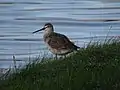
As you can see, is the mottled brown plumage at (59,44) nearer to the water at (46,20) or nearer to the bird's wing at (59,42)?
the bird's wing at (59,42)

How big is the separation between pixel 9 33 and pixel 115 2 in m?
9.26

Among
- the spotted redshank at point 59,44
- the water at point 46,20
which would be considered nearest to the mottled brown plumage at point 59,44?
the spotted redshank at point 59,44

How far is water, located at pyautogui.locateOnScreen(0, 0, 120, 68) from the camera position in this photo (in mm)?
15258

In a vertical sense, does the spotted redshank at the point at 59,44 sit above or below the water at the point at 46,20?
below

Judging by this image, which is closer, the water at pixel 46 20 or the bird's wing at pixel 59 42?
Result: the bird's wing at pixel 59 42

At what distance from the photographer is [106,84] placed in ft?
27.3

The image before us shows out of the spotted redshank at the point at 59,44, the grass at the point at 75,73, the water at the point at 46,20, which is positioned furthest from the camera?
the water at the point at 46,20

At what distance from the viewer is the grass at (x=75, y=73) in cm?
824

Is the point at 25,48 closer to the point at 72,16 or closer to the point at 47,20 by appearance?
the point at 47,20

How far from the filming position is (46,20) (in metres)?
20.3

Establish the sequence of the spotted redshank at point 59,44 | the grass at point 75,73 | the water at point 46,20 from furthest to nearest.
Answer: the water at point 46,20 < the spotted redshank at point 59,44 < the grass at point 75,73

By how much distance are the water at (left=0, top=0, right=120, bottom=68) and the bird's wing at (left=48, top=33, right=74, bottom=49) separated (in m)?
1.18

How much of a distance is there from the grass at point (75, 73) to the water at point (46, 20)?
2.72m

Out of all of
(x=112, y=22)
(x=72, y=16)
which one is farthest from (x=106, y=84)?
(x=72, y=16)
